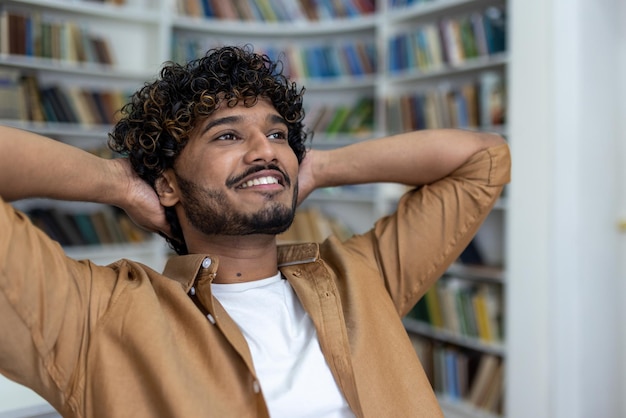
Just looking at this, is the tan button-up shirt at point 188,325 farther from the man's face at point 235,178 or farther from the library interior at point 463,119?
the library interior at point 463,119

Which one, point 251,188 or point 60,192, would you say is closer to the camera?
point 60,192

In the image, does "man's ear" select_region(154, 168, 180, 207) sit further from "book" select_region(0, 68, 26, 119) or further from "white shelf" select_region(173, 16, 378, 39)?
"white shelf" select_region(173, 16, 378, 39)

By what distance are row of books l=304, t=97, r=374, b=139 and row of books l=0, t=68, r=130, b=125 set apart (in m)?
1.15

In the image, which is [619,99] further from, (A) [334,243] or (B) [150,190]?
(B) [150,190]

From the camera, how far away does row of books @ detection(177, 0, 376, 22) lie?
3.73 m

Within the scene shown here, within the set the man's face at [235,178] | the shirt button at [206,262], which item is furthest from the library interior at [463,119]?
the shirt button at [206,262]

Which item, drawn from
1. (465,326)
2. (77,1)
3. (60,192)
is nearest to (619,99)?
(465,326)

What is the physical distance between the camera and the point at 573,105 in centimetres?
253

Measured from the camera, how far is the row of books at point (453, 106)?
9.77ft

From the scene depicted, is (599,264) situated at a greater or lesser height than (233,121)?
lesser

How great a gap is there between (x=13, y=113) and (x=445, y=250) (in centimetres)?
251

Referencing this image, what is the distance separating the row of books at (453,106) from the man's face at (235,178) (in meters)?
1.90

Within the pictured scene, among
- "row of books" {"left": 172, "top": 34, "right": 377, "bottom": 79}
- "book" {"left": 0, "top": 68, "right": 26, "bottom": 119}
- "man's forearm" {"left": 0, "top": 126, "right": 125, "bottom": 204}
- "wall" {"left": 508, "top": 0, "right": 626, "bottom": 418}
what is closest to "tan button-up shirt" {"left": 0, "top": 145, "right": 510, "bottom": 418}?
"man's forearm" {"left": 0, "top": 126, "right": 125, "bottom": 204}

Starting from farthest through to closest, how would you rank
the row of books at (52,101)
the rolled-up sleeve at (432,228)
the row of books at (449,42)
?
the row of books at (52,101) → the row of books at (449,42) → the rolled-up sleeve at (432,228)
